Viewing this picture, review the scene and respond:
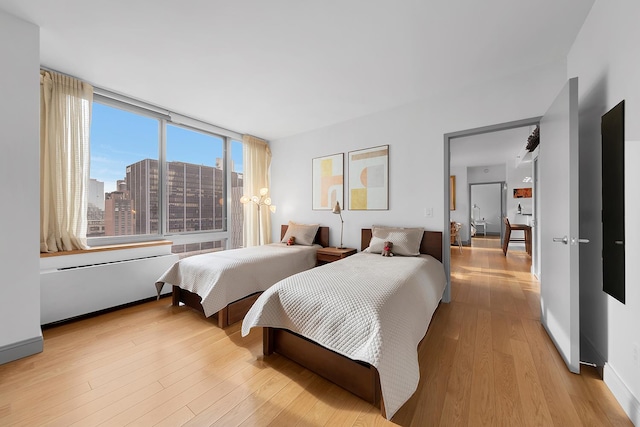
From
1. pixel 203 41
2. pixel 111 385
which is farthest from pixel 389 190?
pixel 111 385

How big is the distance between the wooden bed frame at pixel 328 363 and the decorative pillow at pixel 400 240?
1649 millimetres

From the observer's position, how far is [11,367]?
6.03 ft

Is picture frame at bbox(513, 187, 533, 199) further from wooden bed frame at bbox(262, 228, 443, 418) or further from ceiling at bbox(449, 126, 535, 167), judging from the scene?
wooden bed frame at bbox(262, 228, 443, 418)

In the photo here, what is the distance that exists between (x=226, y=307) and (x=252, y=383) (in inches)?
38.4

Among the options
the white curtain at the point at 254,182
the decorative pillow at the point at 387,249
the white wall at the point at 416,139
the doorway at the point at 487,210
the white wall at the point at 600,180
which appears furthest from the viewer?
the doorway at the point at 487,210

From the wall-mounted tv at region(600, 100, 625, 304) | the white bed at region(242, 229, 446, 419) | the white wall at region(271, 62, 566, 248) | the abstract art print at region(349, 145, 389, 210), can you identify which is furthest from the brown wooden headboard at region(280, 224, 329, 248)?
the wall-mounted tv at region(600, 100, 625, 304)

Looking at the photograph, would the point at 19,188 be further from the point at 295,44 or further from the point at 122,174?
the point at 295,44

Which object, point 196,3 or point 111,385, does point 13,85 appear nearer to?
point 196,3

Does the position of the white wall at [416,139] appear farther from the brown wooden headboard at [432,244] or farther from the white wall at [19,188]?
the white wall at [19,188]

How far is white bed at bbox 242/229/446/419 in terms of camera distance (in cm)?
136

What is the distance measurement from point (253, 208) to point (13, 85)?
310 centimetres

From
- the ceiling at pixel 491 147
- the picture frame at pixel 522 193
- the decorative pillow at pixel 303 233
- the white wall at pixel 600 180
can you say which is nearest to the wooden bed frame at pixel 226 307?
the decorative pillow at pixel 303 233

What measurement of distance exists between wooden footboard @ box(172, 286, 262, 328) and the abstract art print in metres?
2.02

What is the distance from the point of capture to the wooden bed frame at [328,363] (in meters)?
1.48
